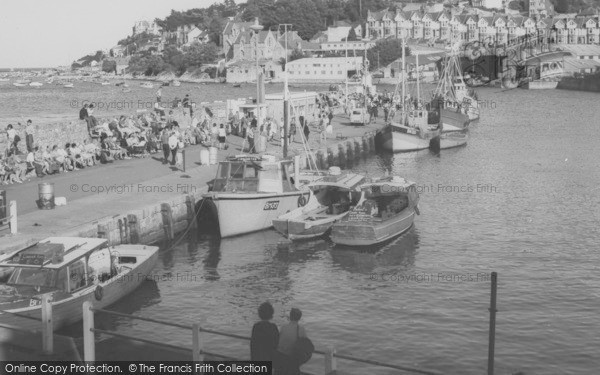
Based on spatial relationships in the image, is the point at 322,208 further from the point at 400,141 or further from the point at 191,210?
the point at 400,141

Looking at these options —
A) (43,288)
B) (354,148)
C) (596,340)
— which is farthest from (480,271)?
(354,148)

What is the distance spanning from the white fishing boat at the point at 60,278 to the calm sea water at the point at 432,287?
4.28ft

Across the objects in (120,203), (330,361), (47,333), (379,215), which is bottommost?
(379,215)

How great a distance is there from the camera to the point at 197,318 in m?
21.4

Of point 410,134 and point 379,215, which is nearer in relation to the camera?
point 379,215

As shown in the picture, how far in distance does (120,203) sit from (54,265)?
10.8 m

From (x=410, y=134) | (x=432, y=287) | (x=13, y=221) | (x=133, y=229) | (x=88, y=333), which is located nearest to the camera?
(x=88, y=333)

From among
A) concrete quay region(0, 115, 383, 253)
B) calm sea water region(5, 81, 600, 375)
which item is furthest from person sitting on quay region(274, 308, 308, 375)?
concrete quay region(0, 115, 383, 253)

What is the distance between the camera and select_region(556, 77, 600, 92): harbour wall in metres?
152

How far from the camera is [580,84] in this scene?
157 meters

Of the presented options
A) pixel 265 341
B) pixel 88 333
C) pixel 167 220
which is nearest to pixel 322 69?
pixel 167 220

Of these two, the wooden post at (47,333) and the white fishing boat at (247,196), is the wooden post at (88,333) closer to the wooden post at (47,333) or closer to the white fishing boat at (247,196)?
the wooden post at (47,333)

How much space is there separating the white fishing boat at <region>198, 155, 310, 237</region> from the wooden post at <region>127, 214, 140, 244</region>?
3.36m

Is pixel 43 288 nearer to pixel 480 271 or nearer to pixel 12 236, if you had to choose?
pixel 12 236
